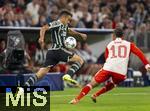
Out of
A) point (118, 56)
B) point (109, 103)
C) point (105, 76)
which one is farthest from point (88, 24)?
point (105, 76)

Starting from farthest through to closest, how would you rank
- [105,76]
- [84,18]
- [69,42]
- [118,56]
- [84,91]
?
[84,18] → [69,42] → [118,56] → [105,76] → [84,91]

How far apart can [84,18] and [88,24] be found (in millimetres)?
346

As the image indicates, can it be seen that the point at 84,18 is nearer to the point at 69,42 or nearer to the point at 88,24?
the point at 88,24

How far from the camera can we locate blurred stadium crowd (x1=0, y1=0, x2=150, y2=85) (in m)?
25.2

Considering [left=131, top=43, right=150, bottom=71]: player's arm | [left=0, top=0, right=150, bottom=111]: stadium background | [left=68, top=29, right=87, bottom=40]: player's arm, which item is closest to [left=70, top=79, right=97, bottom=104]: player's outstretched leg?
[left=131, top=43, right=150, bottom=71]: player's arm

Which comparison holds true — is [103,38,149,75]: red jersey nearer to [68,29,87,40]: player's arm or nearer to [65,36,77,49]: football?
[68,29,87,40]: player's arm

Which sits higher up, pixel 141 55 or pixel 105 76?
pixel 141 55

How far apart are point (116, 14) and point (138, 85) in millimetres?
4865

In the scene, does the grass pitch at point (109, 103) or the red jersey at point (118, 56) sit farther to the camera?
the red jersey at point (118, 56)

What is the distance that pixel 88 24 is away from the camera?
27.2m

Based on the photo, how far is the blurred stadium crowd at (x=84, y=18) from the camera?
25.2 m

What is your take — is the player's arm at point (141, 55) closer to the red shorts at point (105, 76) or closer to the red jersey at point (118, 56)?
the red jersey at point (118, 56)

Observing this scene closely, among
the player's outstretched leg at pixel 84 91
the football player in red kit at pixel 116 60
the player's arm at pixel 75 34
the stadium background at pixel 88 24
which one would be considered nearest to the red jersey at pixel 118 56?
the football player in red kit at pixel 116 60

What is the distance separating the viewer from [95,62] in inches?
1033
